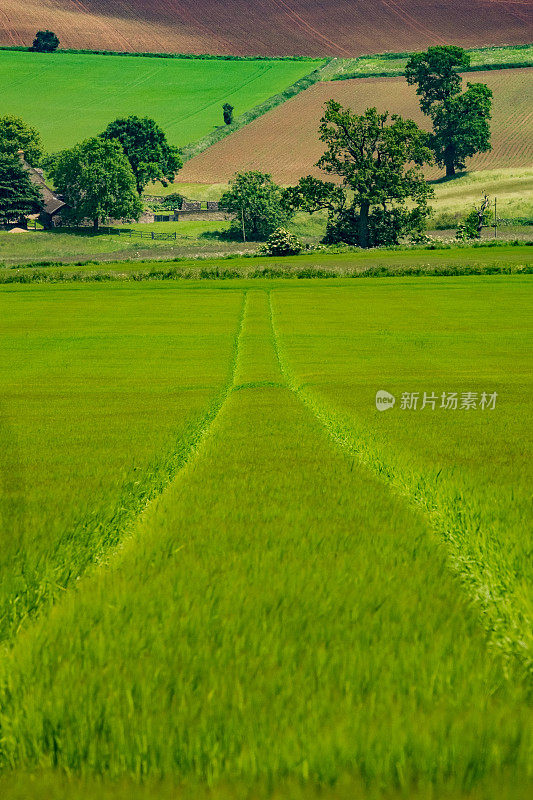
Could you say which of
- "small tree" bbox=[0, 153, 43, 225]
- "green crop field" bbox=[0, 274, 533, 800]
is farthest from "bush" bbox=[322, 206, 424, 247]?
"green crop field" bbox=[0, 274, 533, 800]

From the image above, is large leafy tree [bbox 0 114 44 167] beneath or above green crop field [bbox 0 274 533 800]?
above

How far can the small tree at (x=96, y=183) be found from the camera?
122 m

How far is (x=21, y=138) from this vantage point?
15400 centimetres

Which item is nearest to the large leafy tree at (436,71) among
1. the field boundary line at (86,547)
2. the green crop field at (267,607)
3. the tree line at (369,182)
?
the tree line at (369,182)

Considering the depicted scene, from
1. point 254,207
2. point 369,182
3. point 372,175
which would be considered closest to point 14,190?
point 254,207

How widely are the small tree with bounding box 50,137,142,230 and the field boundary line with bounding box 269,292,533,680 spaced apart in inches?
4525

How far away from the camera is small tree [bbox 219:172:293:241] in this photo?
12331 centimetres

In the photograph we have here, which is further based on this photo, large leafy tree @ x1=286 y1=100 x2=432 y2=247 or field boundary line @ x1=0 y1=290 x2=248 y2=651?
large leafy tree @ x1=286 y1=100 x2=432 y2=247

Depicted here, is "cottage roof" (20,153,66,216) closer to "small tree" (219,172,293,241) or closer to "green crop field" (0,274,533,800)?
"small tree" (219,172,293,241)

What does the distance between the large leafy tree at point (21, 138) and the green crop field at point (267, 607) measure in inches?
5688

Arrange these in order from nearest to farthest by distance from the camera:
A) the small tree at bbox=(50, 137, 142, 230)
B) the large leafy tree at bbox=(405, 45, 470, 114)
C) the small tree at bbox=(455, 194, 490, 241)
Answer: the small tree at bbox=(455, 194, 490, 241) < the small tree at bbox=(50, 137, 142, 230) < the large leafy tree at bbox=(405, 45, 470, 114)

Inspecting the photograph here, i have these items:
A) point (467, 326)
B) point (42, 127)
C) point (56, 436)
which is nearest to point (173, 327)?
point (467, 326)

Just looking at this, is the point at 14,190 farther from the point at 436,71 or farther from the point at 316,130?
the point at 436,71

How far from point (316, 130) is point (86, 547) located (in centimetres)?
17586
